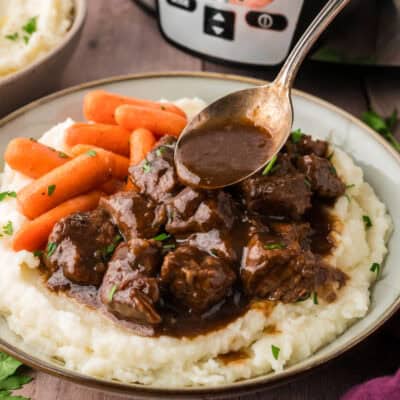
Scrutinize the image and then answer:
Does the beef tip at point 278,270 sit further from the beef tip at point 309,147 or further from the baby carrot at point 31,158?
the baby carrot at point 31,158

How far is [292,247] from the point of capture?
3.84 metres

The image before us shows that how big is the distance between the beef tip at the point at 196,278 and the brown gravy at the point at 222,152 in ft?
1.66

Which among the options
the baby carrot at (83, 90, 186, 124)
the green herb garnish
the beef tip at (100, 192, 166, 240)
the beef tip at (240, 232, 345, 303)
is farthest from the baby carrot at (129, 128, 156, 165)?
the green herb garnish

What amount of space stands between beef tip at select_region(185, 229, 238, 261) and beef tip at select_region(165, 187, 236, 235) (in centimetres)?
4

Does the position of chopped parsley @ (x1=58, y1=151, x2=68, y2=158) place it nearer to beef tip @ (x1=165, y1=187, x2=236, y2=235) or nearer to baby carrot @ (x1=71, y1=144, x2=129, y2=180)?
baby carrot @ (x1=71, y1=144, x2=129, y2=180)

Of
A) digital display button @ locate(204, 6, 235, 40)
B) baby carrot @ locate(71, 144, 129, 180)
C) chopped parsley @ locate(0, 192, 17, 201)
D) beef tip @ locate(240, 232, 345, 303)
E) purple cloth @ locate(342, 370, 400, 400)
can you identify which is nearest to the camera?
purple cloth @ locate(342, 370, 400, 400)

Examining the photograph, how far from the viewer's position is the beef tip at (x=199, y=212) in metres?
3.92

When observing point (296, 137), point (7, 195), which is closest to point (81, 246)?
point (7, 195)

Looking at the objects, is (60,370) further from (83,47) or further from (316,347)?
(83,47)

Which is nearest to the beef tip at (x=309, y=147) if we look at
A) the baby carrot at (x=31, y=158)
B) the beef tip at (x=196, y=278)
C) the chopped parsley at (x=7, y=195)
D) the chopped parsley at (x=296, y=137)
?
the chopped parsley at (x=296, y=137)

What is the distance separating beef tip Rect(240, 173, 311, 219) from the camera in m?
4.06

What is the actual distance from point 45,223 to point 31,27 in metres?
2.35

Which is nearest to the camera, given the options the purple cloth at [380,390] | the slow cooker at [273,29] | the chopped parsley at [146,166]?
the purple cloth at [380,390]

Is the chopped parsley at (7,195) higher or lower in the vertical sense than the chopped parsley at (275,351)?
higher
